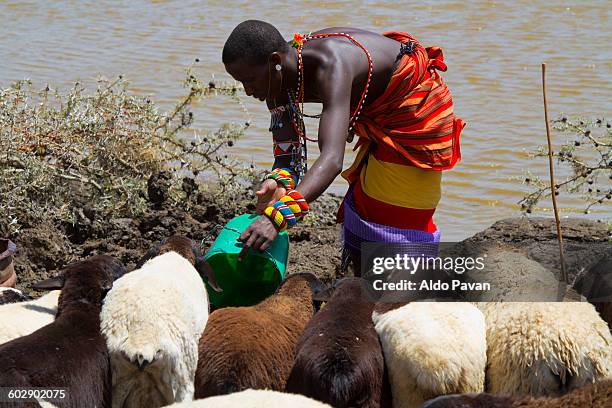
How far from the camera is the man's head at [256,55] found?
17.4ft

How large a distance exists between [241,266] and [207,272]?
26 centimetres

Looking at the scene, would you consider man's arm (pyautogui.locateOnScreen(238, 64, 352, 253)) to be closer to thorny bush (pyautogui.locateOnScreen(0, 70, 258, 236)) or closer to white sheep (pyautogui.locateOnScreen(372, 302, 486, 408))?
white sheep (pyautogui.locateOnScreen(372, 302, 486, 408))

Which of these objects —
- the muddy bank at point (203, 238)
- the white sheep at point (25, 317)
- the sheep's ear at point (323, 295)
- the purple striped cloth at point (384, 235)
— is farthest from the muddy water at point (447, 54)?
the white sheep at point (25, 317)

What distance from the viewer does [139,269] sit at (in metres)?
5.16

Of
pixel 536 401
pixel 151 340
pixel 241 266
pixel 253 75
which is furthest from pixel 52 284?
pixel 536 401

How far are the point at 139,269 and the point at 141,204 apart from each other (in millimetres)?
2700

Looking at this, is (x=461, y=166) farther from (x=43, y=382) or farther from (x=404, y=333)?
(x=43, y=382)

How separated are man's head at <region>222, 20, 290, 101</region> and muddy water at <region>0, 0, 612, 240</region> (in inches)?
140

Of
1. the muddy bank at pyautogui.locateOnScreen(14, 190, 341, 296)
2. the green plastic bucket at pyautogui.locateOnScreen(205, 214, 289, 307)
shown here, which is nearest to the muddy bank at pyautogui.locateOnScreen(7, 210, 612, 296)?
the muddy bank at pyautogui.locateOnScreen(14, 190, 341, 296)

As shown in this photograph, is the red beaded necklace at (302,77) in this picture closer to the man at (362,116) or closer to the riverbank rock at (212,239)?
the man at (362,116)

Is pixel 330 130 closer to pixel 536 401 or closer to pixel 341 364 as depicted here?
pixel 341 364

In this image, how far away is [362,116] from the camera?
5750mm

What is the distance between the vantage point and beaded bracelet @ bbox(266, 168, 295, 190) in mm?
5516

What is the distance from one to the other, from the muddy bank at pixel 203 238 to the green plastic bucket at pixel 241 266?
967 mm
